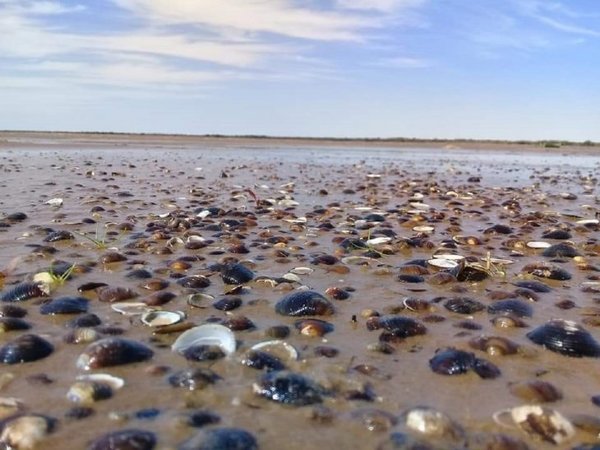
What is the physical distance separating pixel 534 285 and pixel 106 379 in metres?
2.90

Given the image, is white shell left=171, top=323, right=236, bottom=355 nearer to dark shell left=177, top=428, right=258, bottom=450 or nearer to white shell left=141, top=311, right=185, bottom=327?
white shell left=141, top=311, right=185, bottom=327

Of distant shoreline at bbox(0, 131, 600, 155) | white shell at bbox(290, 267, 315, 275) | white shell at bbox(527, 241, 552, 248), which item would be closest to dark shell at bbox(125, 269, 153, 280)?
white shell at bbox(290, 267, 315, 275)

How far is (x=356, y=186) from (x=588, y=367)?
9.26 meters

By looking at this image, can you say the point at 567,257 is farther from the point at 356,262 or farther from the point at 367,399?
the point at 367,399

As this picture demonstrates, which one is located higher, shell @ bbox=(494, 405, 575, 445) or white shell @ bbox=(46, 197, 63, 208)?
shell @ bbox=(494, 405, 575, 445)

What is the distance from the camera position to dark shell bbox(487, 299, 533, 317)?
3.32m

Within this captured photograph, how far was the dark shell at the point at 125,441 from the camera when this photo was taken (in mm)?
1818

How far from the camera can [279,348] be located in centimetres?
262

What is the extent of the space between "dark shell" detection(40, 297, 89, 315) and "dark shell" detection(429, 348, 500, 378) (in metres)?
1.96

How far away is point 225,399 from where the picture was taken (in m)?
2.19

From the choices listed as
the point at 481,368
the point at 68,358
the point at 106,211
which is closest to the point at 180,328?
the point at 68,358

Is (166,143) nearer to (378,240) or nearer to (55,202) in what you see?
(55,202)

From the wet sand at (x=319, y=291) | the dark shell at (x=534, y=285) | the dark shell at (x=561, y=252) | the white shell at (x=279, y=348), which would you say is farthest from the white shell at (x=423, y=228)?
the white shell at (x=279, y=348)

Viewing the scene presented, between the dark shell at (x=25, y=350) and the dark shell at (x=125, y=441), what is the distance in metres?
0.85
